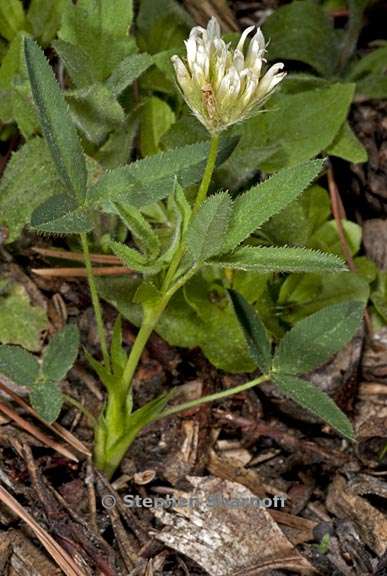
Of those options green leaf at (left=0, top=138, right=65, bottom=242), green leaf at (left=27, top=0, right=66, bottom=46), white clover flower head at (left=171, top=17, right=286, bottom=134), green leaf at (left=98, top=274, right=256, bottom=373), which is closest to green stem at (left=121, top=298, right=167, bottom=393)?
green leaf at (left=98, top=274, right=256, bottom=373)

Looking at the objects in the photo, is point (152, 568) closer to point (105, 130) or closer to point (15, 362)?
point (15, 362)

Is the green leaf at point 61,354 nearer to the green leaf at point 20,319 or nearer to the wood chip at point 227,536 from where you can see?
the green leaf at point 20,319

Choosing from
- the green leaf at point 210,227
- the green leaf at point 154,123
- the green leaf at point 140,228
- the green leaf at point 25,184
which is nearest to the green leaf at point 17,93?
the green leaf at point 25,184

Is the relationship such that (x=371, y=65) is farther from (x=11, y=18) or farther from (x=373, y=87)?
(x=11, y=18)

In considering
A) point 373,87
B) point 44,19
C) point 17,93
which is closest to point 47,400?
point 17,93

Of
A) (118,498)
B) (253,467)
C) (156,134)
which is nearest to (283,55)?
(156,134)
